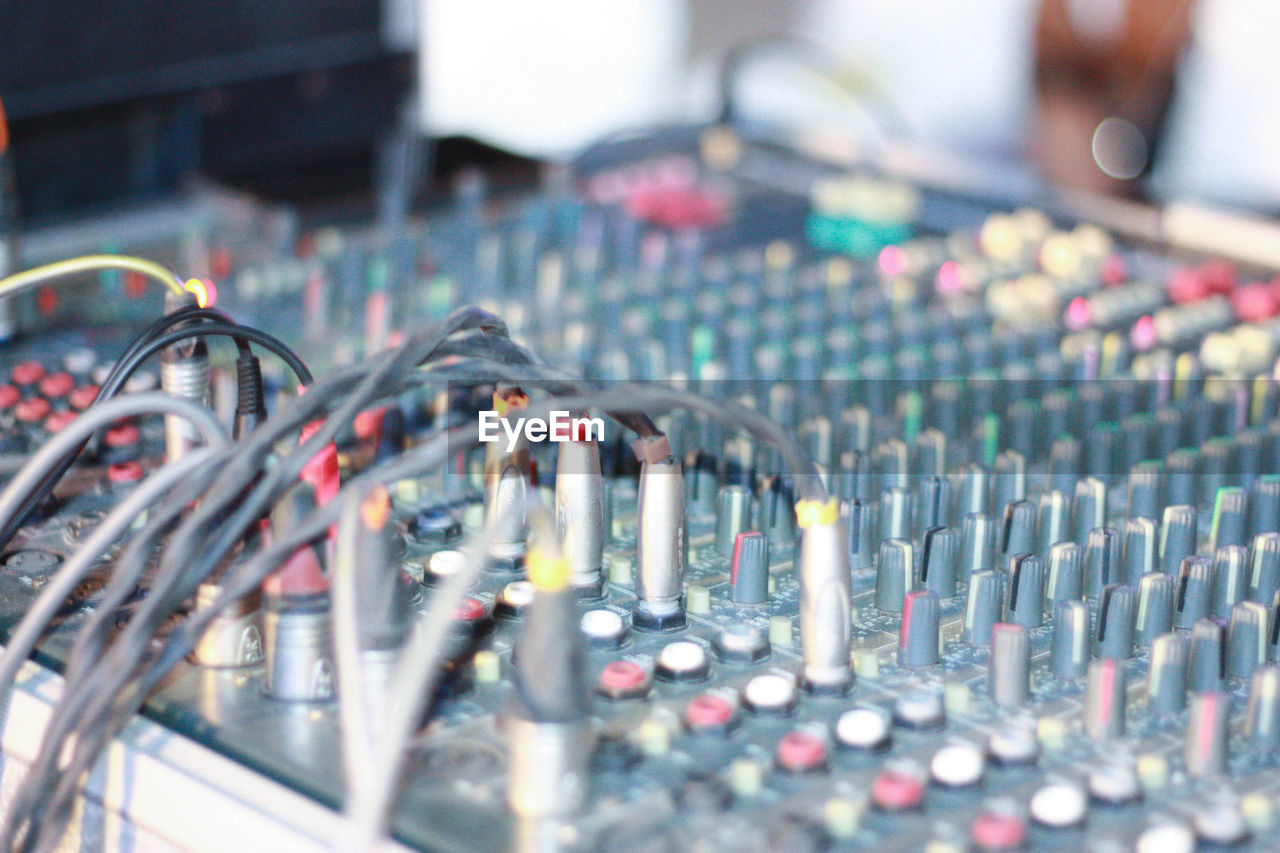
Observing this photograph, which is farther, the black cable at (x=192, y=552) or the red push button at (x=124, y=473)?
Result: the red push button at (x=124, y=473)

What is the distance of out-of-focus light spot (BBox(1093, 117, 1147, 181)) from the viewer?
2213mm

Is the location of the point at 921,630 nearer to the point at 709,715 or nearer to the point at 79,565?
the point at 709,715

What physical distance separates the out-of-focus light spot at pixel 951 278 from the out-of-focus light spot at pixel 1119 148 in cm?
89

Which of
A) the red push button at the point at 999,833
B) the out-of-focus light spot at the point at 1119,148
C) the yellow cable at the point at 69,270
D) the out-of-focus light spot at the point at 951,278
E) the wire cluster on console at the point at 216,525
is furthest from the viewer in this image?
the out-of-focus light spot at the point at 1119,148

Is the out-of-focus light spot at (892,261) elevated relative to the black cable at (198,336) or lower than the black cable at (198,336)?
lower

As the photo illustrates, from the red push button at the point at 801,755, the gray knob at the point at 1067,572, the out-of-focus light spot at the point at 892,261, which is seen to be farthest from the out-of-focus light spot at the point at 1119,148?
the red push button at the point at 801,755

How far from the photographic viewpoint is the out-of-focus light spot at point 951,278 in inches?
54.1

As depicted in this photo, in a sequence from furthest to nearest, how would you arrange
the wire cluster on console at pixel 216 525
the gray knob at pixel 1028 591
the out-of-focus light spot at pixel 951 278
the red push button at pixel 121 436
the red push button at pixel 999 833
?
the out-of-focus light spot at pixel 951 278, the red push button at pixel 121 436, the gray knob at pixel 1028 591, the wire cluster on console at pixel 216 525, the red push button at pixel 999 833

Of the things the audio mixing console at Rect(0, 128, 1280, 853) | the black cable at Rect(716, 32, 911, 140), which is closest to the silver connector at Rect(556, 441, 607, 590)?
the audio mixing console at Rect(0, 128, 1280, 853)

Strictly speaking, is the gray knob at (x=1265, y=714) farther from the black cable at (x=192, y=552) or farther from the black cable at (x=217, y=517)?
the black cable at (x=192, y=552)

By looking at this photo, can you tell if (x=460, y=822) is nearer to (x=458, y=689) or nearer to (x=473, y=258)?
(x=458, y=689)

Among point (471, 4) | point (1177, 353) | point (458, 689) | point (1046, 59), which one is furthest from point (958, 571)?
point (471, 4)

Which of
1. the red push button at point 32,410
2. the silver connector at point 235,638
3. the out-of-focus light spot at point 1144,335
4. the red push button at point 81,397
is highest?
the out-of-focus light spot at point 1144,335

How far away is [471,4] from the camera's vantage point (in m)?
3.03
